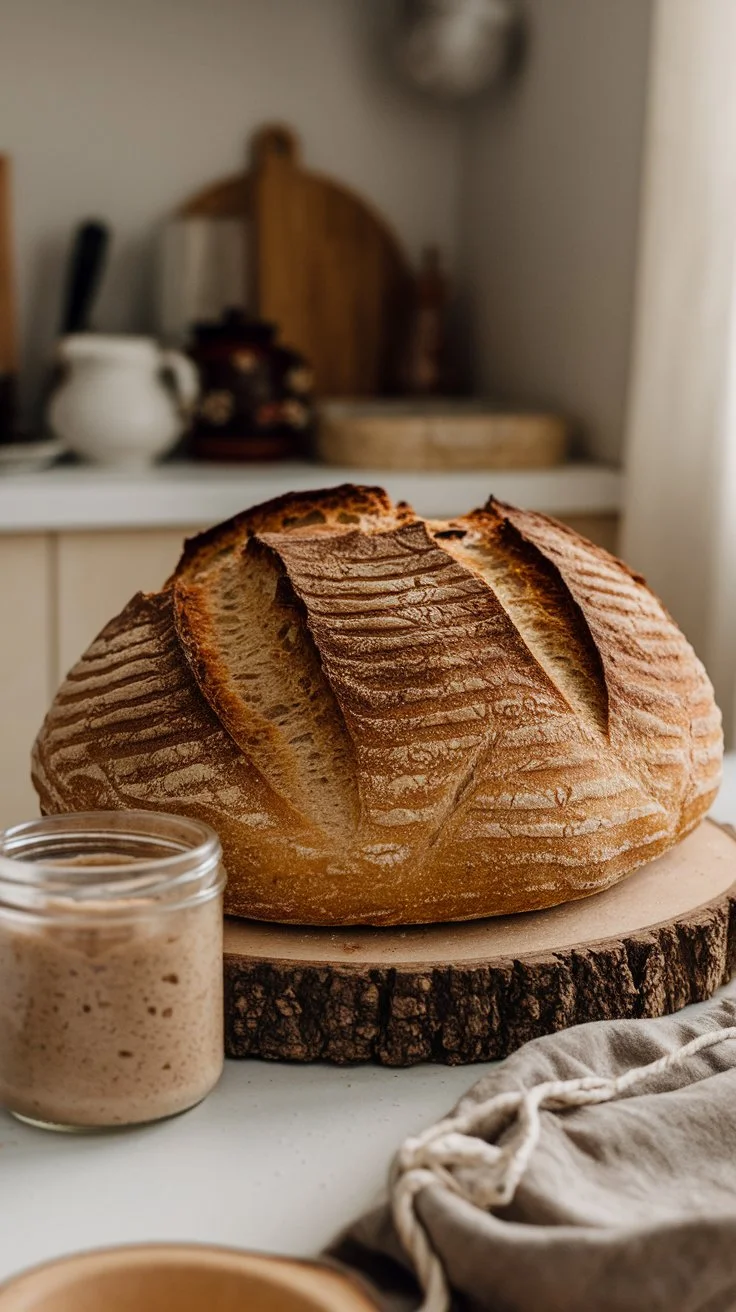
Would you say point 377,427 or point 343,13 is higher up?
point 343,13

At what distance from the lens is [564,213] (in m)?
2.46

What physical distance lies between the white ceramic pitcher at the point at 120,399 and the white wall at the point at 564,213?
691 millimetres

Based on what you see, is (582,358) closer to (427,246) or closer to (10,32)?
(427,246)

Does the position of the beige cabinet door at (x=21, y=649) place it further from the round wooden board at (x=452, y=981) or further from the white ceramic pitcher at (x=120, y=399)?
the round wooden board at (x=452, y=981)

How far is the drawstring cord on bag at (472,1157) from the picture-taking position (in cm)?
58

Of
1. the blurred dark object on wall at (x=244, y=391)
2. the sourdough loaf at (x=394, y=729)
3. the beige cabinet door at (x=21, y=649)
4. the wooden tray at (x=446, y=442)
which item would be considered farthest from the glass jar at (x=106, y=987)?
the blurred dark object on wall at (x=244, y=391)

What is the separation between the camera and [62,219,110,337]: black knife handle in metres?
2.42

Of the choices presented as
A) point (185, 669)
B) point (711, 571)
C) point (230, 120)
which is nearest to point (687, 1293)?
point (185, 669)

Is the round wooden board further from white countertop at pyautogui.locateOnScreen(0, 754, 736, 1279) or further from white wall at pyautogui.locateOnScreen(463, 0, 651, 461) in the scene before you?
white wall at pyautogui.locateOnScreen(463, 0, 651, 461)

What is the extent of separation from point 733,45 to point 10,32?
1.33 meters

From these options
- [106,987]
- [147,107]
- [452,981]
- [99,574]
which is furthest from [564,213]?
[106,987]

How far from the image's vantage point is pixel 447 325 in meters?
2.95

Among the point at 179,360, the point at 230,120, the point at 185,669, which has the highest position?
the point at 230,120

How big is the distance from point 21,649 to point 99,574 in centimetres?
16
